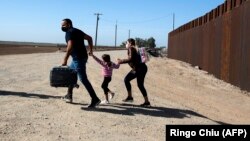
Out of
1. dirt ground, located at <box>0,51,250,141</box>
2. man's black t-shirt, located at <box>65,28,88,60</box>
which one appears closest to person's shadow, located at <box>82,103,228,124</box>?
dirt ground, located at <box>0,51,250,141</box>

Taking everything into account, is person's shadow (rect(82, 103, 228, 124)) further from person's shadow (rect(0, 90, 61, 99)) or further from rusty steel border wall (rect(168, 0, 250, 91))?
rusty steel border wall (rect(168, 0, 250, 91))

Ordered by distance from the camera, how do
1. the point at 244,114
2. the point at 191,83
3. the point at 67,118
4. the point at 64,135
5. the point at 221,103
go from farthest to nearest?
the point at 191,83, the point at 221,103, the point at 244,114, the point at 67,118, the point at 64,135

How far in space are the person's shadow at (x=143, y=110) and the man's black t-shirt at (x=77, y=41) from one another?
1066 mm

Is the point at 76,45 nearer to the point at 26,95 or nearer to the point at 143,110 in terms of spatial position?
the point at 143,110

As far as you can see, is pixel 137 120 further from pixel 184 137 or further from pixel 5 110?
pixel 184 137

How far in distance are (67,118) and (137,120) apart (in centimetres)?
122

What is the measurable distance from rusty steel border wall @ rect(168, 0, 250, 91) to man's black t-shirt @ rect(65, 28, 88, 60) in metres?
8.30

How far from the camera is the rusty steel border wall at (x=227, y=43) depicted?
1831 cm

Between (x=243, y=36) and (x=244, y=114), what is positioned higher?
(x=243, y=36)

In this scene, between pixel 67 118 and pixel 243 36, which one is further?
pixel 243 36

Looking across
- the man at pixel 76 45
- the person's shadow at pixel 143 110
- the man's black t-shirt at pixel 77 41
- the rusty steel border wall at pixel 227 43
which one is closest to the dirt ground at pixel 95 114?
the person's shadow at pixel 143 110

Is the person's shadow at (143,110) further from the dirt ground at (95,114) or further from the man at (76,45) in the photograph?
the man at (76,45)

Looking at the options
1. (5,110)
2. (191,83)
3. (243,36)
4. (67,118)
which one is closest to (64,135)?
(67,118)

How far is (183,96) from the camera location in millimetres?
15461
